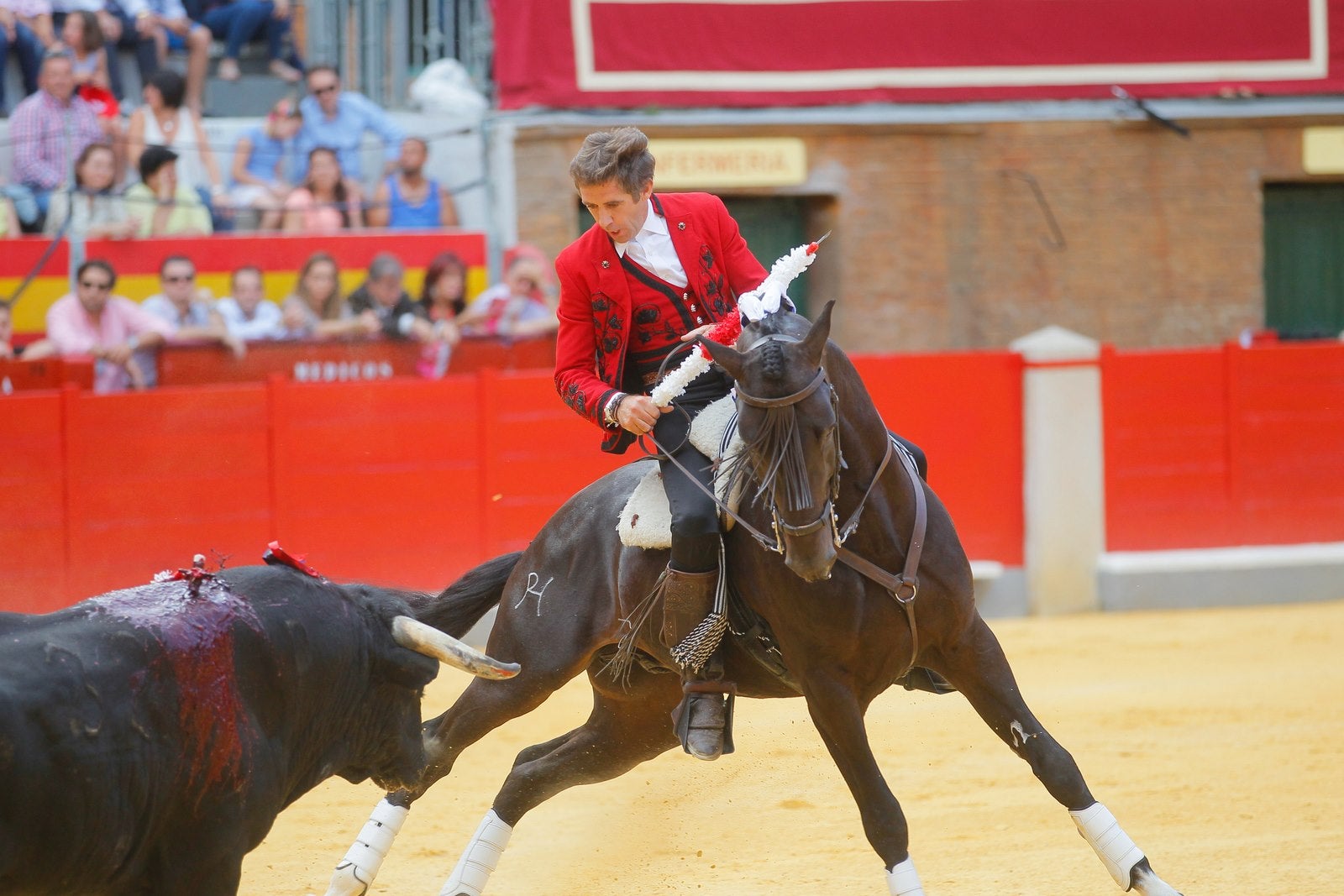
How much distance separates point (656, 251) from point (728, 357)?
0.79m

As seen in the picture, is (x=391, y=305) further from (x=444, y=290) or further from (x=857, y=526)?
(x=857, y=526)

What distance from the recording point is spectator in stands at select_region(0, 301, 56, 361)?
8203mm

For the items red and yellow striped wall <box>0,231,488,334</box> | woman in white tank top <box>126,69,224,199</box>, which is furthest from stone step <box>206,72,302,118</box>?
red and yellow striped wall <box>0,231,488,334</box>

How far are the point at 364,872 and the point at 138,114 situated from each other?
6767 mm

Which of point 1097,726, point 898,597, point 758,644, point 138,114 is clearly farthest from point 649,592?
point 138,114

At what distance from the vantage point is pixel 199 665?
120 inches

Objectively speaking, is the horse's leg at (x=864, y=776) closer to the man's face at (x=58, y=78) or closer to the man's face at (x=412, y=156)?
the man's face at (x=412, y=156)

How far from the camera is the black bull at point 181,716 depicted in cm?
277

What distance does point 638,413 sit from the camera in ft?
13.0

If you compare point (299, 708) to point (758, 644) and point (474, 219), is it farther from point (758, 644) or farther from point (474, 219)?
point (474, 219)

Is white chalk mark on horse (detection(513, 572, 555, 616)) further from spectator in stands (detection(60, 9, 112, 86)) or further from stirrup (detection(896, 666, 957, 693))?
spectator in stands (detection(60, 9, 112, 86))

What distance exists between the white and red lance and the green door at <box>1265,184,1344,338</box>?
10.2m

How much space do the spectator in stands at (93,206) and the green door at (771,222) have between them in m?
4.61

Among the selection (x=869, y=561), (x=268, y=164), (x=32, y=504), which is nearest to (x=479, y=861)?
(x=869, y=561)
